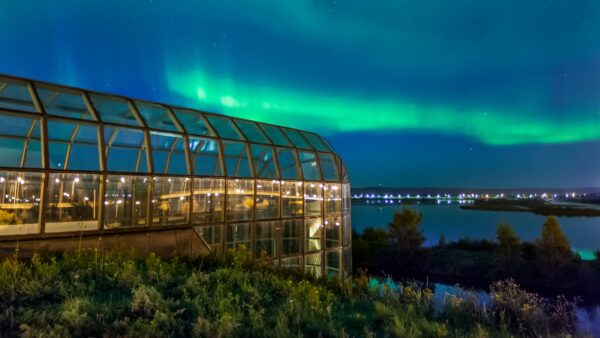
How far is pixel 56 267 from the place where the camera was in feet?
18.6

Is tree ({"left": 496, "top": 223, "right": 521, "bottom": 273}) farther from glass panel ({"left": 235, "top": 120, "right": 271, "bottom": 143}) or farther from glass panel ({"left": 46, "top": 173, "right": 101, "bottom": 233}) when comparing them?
glass panel ({"left": 46, "top": 173, "right": 101, "bottom": 233})

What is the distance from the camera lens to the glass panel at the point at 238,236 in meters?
10.1

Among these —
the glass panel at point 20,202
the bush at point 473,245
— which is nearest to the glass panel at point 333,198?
the glass panel at point 20,202

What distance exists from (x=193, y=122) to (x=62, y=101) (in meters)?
3.29

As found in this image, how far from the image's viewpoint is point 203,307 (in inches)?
187

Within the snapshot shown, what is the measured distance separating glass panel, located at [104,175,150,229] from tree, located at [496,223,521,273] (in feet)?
92.0

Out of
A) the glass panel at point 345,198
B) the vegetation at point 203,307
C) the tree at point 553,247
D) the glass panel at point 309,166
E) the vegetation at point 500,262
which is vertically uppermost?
the glass panel at point 309,166

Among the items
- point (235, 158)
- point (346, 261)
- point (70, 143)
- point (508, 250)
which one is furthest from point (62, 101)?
point (508, 250)

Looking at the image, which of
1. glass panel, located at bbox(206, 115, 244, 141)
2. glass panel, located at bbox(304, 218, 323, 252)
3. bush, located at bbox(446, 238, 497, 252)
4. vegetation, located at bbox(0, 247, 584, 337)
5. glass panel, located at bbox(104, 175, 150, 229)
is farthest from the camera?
bush, located at bbox(446, 238, 497, 252)

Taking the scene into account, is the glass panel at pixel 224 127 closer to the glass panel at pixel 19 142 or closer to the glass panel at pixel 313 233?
the glass panel at pixel 313 233

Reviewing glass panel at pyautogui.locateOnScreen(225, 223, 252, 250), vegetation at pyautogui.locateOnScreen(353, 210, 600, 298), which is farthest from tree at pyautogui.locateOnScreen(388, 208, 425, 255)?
glass panel at pyautogui.locateOnScreen(225, 223, 252, 250)

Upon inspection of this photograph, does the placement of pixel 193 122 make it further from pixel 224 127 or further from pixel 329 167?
pixel 329 167

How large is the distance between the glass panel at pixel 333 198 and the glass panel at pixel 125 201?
6.25m

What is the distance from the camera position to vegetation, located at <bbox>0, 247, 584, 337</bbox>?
4.03m
